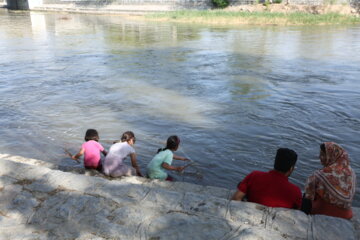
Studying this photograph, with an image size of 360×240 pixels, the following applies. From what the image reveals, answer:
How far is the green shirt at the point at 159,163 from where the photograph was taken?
498 cm

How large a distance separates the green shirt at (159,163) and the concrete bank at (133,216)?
3.77ft

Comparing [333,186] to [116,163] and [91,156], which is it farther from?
[91,156]

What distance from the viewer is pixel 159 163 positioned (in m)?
5.04

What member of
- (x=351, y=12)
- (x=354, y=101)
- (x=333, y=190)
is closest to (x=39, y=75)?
(x=354, y=101)

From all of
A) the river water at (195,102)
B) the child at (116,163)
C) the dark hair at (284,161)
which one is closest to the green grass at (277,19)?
Answer: the river water at (195,102)

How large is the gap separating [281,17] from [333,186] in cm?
3386

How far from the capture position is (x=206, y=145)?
7.04 m

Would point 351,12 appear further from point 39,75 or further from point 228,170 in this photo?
point 228,170

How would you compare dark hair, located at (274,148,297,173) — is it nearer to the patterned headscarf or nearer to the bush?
the patterned headscarf

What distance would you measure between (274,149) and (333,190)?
3219 mm

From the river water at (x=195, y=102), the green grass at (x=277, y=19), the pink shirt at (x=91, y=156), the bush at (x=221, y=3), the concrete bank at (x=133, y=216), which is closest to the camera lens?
the concrete bank at (x=133, y=216)

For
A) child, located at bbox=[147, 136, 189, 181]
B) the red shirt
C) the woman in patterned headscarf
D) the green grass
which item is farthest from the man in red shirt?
the green grass

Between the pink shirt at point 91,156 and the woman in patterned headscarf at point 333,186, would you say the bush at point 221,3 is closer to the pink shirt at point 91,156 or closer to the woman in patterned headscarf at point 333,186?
the pink shirt at point 91,156

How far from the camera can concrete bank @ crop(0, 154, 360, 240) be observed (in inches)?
120
